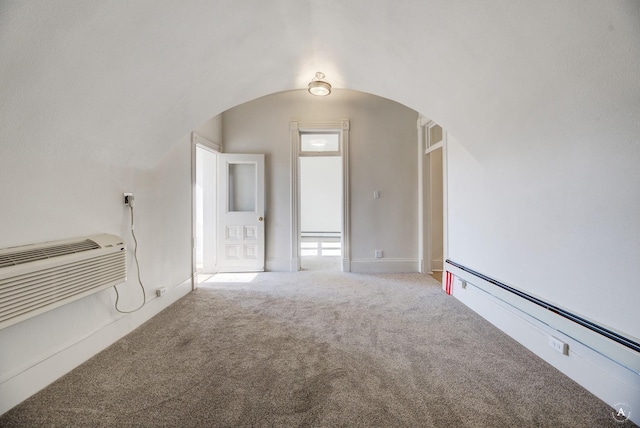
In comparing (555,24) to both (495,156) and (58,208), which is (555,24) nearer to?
(495,156)

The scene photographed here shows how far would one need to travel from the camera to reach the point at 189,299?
2.84 m

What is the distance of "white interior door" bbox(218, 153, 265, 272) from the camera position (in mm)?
3938

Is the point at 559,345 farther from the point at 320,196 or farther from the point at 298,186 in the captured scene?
the point at 320,196

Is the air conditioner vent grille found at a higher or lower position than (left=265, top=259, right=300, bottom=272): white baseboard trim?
higher

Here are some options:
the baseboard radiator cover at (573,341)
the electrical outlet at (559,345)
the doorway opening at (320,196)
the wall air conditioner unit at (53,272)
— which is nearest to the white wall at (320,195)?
the doorway opening at (320,196)

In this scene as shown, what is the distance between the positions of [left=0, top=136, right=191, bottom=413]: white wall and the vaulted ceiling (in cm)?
13

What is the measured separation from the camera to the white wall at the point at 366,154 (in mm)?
3977

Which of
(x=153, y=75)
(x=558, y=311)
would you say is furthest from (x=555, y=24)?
(x=153, y=75)

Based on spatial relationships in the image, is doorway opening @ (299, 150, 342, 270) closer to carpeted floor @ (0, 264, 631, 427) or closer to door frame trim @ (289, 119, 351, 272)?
door frame trim @ (289, 119, 351, 272)

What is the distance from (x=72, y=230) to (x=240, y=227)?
7.74 ft

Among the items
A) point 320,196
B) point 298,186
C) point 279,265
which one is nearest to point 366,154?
point 298,186

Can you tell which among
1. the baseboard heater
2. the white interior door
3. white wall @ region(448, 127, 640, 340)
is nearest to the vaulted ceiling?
white wall @ region(448, 127, 640, 340)

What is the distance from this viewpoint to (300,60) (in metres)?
2.38

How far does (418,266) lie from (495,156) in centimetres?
228
